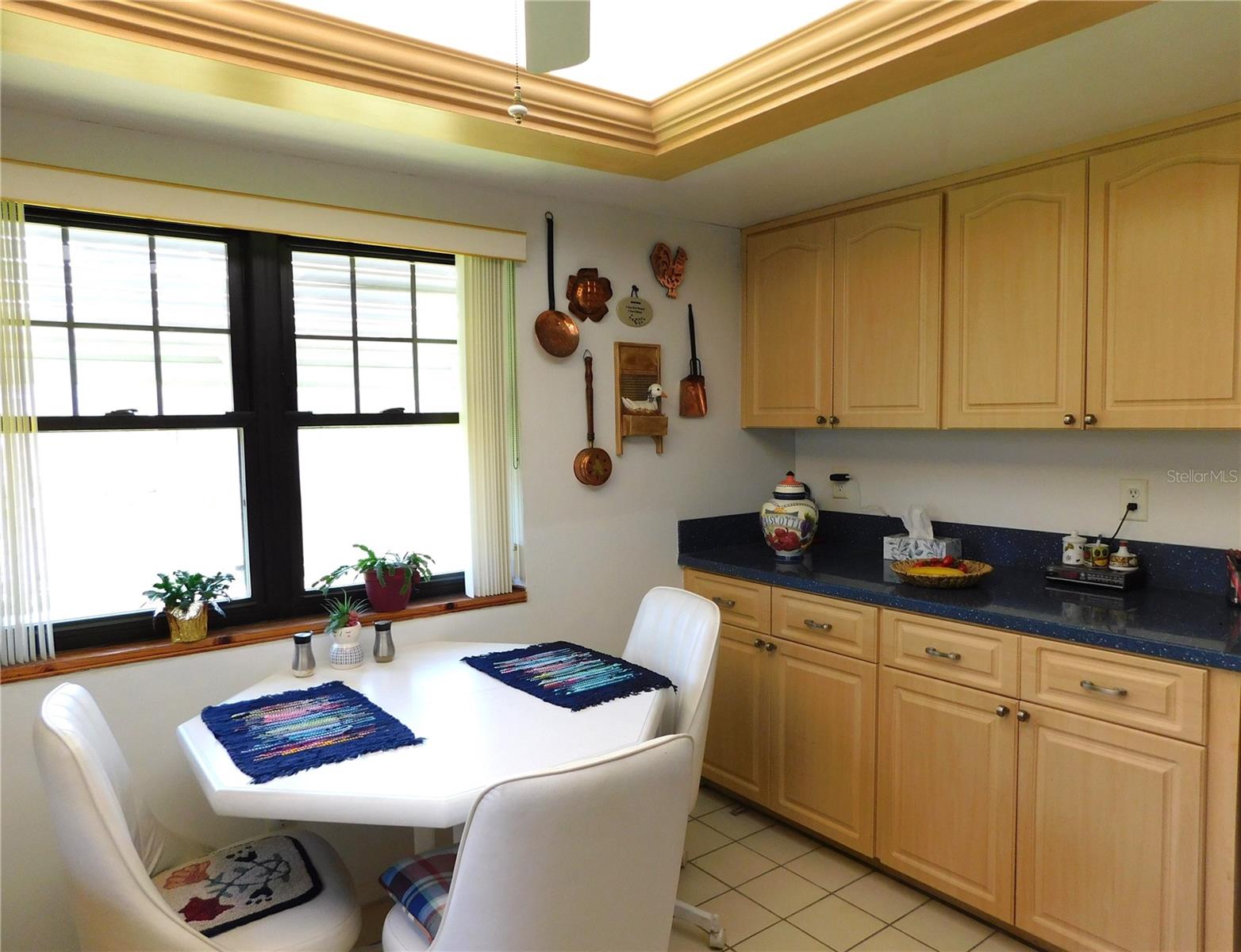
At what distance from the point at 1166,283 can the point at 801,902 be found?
2.07 metres

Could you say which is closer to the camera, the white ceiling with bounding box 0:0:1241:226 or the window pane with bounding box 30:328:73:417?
the white ceiling with bounding box 0:0:1241:226

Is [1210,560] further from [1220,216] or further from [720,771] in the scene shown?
[720,771]

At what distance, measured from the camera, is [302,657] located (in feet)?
7.44

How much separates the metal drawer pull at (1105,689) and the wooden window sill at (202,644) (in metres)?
1.77

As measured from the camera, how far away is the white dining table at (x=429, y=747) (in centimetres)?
156

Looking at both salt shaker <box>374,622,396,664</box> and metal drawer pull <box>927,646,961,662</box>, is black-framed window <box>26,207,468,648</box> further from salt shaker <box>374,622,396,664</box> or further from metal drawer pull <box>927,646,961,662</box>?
metal drawer pull <box>927,646,961,662</box>

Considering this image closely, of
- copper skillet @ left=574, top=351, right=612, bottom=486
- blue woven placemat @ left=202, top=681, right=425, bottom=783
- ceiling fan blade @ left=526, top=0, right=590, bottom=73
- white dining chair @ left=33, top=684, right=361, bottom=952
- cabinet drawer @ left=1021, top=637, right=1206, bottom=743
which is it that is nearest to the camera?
ceiling fan blade @ left=526, top=0, right=590, bottom=73

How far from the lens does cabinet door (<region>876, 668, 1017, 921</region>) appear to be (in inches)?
90.0

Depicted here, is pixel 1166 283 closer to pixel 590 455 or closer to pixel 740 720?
pixel 590 455

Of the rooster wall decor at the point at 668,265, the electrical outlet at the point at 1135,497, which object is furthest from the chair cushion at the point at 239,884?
the electrical outlet at the point at 1135,497

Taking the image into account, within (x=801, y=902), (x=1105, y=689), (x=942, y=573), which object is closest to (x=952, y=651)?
(x=942, y=573)

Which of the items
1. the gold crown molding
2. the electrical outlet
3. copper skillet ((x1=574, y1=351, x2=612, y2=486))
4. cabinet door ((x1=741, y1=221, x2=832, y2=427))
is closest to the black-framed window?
copper skillet ((x1=574, y1=351, x2=612, y2=486))

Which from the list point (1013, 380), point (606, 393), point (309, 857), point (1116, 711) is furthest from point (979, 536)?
point (309, 857)

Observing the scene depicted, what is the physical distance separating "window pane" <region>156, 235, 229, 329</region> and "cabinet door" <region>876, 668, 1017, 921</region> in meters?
2.30
